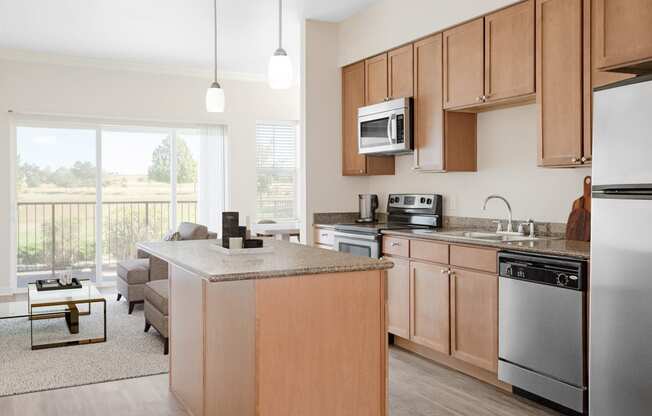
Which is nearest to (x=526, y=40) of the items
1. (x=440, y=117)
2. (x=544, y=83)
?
(x=544, y=83)

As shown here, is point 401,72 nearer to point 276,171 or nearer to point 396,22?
point 396,22

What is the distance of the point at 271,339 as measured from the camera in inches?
94.3

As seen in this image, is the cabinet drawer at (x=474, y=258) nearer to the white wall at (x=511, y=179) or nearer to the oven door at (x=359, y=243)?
the white wall at (x=511, y=179)

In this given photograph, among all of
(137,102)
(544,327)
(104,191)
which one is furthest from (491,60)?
(104,191)

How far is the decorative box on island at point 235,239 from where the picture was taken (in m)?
2.98

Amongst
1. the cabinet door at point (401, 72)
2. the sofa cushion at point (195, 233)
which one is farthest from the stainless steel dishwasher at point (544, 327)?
the sofa cushion at point (195, 233)

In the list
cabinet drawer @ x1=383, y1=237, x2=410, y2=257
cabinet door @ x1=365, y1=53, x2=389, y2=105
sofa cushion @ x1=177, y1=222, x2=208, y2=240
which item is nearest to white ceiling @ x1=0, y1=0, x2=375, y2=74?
cabinet door @ x1=365, y1=53, x2=389, y2=105

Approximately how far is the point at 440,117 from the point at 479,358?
1.81 metres

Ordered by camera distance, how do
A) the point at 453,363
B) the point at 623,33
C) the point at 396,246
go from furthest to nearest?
the point at 396,246
the point at 453,363
the point at 623,33

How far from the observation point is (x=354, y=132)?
215 inches

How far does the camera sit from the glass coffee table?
458 centimetres

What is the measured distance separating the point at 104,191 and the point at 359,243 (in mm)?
3943

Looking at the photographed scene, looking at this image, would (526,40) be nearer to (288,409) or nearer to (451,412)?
(451,412)

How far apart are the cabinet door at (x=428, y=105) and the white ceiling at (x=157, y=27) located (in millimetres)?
875
